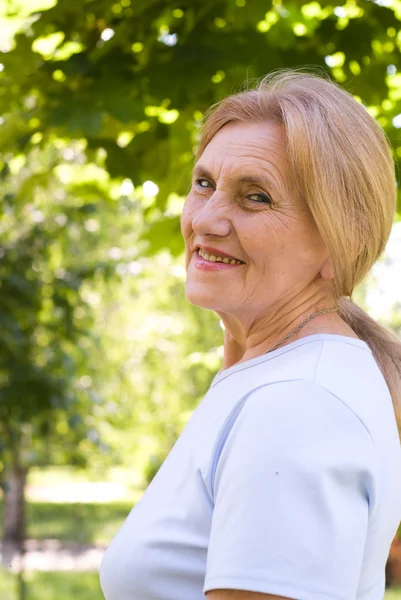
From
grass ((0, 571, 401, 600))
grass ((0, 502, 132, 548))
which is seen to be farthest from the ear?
grass ((0, 502, 132, 548))

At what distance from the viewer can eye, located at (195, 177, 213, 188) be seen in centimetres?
158

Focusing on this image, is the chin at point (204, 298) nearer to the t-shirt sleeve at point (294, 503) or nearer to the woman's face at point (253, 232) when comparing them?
the woman's face at point (253, 232)

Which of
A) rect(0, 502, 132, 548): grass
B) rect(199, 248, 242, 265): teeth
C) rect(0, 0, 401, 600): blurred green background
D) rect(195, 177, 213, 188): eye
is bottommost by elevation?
rect(199, 248, 242, 265): teeth

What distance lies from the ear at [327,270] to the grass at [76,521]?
15.1 metres

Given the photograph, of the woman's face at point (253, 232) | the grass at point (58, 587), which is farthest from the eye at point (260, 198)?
the grass at point (58, 587)

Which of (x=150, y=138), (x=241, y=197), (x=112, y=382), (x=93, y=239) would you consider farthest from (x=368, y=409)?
(x=112, y=382)

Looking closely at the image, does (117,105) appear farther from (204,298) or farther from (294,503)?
(294,503)

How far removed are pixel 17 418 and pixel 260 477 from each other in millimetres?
5572

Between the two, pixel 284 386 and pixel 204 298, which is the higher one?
pixel 204 298

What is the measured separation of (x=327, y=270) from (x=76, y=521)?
19293mm

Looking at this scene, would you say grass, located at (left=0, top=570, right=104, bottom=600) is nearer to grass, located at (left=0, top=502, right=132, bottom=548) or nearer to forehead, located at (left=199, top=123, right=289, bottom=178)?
grass, located at (left=0, top=502, right=132, bottom=548)

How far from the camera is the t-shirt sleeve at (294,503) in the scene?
3.63 feet

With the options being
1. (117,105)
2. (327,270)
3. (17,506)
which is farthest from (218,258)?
(17,506)

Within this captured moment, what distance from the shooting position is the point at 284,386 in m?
1.22
